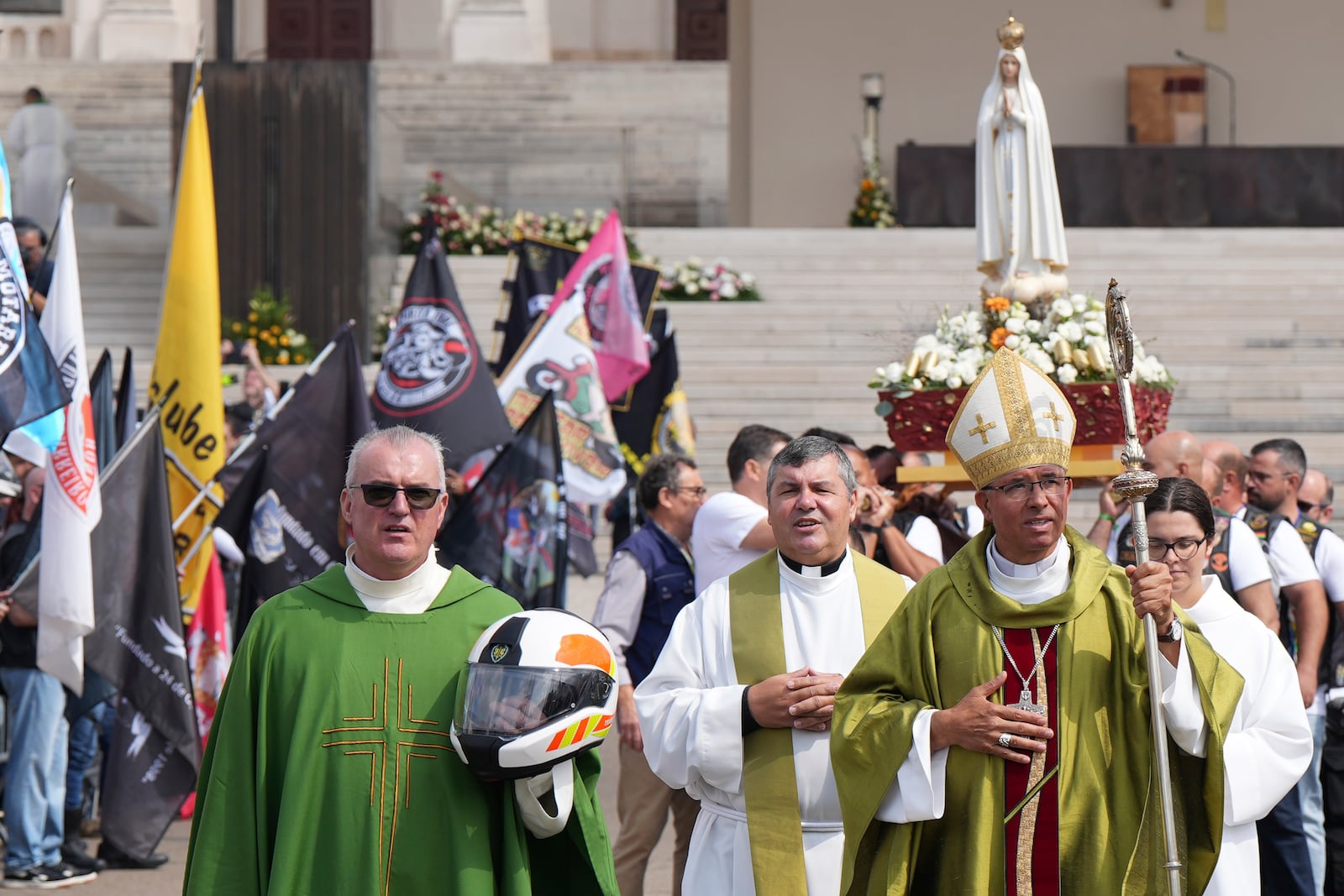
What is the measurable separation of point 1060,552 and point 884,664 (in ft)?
1.51

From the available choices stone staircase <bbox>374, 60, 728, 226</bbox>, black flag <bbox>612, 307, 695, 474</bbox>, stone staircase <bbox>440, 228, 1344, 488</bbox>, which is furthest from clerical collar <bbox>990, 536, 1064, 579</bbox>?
stone staircase <bbox>374, 60, 728, 226</bbox>

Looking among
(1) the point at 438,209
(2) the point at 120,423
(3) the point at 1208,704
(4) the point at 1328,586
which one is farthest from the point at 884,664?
(1) the point at 438,209

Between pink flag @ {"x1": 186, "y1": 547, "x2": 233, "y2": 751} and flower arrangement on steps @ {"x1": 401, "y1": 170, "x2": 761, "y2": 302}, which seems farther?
flower arrangement on steps @ {"x1": 401, "y1": 170, "x2": 761, "y2": 302}

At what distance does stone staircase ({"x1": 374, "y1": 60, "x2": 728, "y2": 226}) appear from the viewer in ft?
81.4

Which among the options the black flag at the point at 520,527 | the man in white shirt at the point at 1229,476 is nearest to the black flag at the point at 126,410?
the black flag at the point at 520,527

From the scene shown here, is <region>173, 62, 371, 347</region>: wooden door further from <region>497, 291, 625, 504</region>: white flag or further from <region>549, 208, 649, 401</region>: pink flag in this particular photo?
<region>497, 291, 625, 504</region>: white flag

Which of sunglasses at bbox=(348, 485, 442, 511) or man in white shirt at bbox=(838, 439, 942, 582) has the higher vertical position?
sunglasses at bbox=(348, 485, 442, 511)

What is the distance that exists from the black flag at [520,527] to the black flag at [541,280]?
398cm

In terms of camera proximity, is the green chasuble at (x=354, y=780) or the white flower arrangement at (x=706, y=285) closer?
the green chasuble at (x=354, y=780)

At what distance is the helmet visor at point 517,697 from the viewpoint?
150 inches

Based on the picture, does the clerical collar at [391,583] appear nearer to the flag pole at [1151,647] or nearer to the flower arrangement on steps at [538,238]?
the flag pole at [1151,647]

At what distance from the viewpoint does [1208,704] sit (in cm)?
393

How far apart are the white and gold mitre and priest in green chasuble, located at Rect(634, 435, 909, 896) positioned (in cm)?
45

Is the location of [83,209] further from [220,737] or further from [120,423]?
[220,737]
